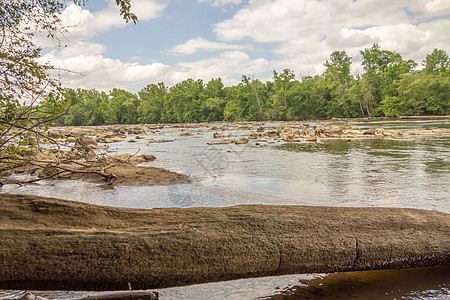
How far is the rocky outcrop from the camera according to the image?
305cm

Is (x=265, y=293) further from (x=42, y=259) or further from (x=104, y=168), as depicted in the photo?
(x=104, y=168)

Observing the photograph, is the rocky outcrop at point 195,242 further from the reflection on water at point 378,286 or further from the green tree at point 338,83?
the green tree at point 338,83

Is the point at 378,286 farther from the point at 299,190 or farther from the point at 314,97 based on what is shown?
the point at 314,97

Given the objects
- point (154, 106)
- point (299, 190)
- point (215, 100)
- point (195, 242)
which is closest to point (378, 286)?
point (195, 242)

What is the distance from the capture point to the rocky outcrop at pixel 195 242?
120 inches

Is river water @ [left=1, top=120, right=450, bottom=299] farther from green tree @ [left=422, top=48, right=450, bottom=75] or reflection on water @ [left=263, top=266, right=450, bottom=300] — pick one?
green tree @ [left=422, top=48, right=450, bottom=75]

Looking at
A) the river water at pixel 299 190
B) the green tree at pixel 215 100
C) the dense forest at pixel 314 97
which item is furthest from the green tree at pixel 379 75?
the river water at pixel 299 190

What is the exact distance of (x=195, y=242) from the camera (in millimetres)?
3348

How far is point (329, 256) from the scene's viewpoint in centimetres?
358

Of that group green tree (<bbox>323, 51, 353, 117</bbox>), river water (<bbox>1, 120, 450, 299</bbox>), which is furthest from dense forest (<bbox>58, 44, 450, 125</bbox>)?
river water (<bbox>1, 120, 450, 299</bbox>)

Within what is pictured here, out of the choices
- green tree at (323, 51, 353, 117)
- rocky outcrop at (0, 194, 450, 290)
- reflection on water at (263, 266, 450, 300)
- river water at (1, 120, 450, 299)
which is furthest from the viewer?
green tree at (323, 51, 353, 117)

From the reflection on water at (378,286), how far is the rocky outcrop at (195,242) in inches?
6.5

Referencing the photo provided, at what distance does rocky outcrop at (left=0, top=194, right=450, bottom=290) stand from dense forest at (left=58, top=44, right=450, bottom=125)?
195 feet

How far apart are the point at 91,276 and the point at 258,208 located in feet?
6.83
